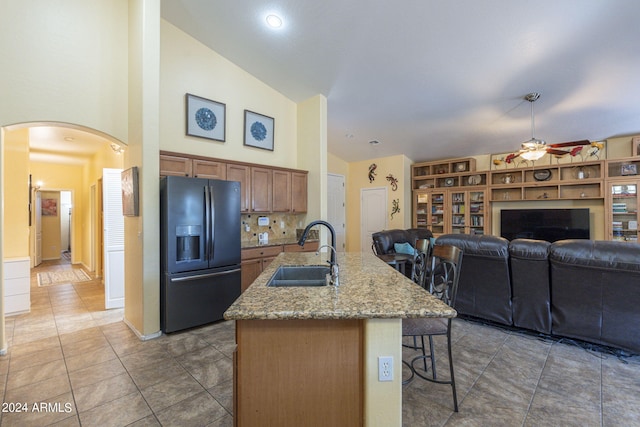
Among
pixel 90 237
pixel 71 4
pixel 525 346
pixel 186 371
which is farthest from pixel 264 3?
pixel 90 237

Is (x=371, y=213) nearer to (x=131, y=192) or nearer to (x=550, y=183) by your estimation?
(x=550, y=183)

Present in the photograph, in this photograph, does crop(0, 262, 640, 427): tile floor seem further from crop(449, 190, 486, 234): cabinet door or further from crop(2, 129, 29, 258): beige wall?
crop(449, 190, 486, 234): cabinet door

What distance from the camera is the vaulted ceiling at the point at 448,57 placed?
2.91m

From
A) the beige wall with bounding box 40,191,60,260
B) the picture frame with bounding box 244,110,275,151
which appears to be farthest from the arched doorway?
the picture frame with bounding box 244,110,275,151

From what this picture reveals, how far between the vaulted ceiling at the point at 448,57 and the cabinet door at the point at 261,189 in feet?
5.18

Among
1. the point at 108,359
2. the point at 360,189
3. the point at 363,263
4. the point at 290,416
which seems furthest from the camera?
the point at 360,189

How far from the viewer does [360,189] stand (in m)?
7.59

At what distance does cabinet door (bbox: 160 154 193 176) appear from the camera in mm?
3432

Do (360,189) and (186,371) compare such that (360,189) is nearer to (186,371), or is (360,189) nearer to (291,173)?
(291,173)

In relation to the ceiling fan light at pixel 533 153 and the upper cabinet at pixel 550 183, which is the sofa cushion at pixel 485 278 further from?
the upper cabinet at pixel 550 183

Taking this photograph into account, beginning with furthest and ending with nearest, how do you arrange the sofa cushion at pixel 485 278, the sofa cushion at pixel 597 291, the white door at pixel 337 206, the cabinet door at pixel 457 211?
the white door at pixel 337 206 < the cabinet door at pixel 457 211 < the sofa cushion at pixel 485 278 < the sofa cushion at pixel 597 291

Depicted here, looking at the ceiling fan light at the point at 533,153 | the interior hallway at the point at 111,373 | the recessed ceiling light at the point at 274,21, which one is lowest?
the interior hallway at the point at 111,373

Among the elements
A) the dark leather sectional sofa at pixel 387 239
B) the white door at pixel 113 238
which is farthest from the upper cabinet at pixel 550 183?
the white door at pixel 113 238

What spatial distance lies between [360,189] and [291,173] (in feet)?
10.6
